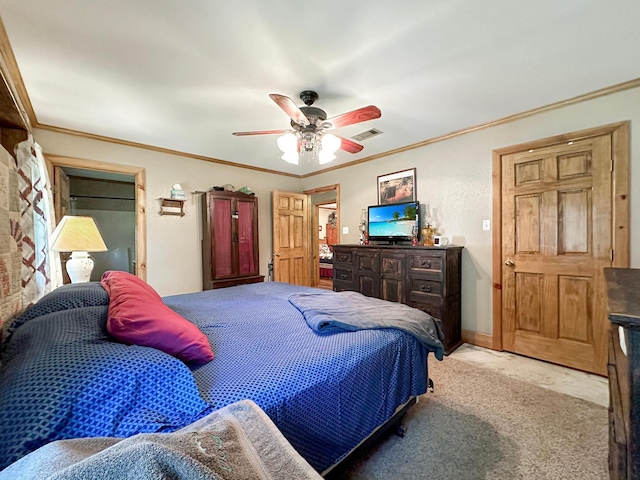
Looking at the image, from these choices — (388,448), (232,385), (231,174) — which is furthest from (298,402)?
(231,174)

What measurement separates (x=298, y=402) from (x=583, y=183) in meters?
3.02

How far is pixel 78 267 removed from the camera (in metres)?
2.26

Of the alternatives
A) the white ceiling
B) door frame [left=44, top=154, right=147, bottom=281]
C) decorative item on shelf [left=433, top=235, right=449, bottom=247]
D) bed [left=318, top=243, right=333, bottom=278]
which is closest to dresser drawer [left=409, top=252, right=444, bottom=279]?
decorative item on shelf [left=433, top=235, right=449, bottom=247]

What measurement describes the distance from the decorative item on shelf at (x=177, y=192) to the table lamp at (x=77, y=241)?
4.54 feet

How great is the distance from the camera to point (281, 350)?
125cm

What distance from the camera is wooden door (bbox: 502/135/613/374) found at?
2305 mm

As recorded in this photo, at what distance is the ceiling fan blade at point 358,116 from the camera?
1.92m

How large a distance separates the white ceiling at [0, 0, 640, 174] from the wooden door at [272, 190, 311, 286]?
201 cm

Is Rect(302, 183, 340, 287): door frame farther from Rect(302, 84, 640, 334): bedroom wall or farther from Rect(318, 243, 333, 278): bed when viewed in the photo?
Rect(302, 84, 640, 334): bedroom wall

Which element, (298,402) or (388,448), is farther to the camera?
(388,448)

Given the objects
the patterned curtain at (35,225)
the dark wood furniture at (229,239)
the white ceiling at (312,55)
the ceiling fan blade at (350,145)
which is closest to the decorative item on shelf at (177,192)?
the dark wood furniture at (229,239)

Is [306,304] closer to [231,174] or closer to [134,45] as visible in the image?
[134,45]

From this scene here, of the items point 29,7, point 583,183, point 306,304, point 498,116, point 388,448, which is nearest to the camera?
point 29,7

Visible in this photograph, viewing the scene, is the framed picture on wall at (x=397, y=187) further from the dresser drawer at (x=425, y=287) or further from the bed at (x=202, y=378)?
the bed at (x=202, y=378)
